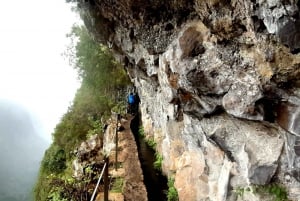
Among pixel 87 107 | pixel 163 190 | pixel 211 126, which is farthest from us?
pixel 87 107

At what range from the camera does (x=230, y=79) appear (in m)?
4.46

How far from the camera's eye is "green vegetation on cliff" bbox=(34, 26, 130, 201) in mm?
16141

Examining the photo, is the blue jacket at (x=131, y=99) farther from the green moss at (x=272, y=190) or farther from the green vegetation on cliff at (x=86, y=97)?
the green moss at (x=272, y=190)

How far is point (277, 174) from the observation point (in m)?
4.35

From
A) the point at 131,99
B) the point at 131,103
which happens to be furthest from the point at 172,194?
the point at 131,103

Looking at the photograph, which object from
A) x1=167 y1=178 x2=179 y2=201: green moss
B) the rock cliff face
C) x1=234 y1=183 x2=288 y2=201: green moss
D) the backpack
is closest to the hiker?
the backpack

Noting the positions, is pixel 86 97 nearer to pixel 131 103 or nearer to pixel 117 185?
pixel 131 103

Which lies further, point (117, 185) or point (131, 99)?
point (131, 99)

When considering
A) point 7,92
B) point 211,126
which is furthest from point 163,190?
point 7,92

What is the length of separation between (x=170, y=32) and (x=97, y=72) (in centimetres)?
1379

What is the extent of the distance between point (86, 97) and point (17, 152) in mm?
21311

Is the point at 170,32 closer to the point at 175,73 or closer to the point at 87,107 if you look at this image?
the point at 175,73

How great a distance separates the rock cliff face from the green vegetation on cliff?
10214 millimetres

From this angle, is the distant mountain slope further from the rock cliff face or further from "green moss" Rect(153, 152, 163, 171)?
the rock cliff face
